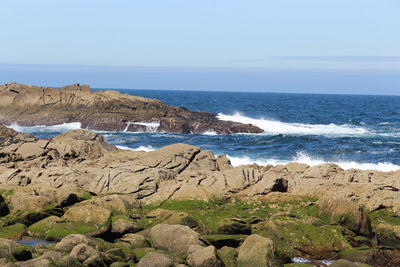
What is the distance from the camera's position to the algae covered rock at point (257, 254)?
14.4 metres

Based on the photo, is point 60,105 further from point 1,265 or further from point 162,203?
point 1,265

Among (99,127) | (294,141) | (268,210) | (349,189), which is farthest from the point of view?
(99,127)

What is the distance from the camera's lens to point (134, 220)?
1923 cm

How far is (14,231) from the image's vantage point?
1808cm

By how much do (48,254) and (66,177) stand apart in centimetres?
1064

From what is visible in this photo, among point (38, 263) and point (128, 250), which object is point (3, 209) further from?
point (38, 263)

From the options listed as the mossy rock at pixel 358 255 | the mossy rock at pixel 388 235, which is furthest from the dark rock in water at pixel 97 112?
the mossy rock at pixel 358 255

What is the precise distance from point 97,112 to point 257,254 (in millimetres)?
51137

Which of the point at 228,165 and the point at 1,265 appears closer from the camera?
the point at 1,265

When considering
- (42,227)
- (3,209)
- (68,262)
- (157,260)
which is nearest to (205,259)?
(157,260)

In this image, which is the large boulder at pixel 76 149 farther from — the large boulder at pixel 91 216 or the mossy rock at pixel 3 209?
the large boulder at pixel 91 216

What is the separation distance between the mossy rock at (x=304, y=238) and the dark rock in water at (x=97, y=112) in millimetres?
40723

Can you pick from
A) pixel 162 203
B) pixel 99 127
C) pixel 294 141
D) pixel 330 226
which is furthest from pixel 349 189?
pixel 99 127

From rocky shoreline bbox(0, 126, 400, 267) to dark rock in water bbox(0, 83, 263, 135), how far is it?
31.0 metres
